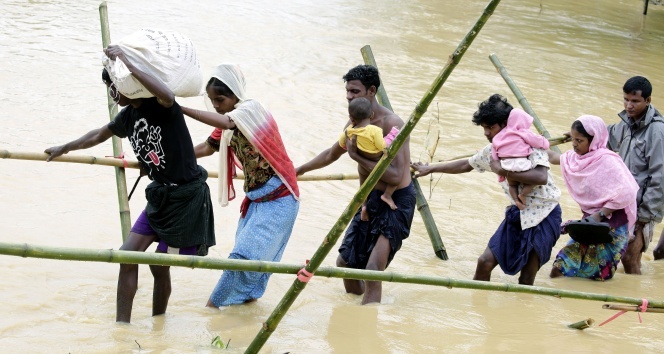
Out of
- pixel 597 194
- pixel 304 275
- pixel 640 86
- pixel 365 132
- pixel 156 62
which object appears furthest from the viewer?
pixel 640 86

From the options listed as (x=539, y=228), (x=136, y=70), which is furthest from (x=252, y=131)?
(x=539, y=228)

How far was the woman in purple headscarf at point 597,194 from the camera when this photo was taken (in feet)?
18.8

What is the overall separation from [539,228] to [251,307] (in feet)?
5.87

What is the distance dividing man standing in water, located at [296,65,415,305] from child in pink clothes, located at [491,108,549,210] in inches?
22.9

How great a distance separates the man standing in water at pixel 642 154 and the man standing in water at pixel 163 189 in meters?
3.01

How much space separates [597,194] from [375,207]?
161cm

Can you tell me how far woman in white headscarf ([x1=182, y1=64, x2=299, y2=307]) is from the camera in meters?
4.51

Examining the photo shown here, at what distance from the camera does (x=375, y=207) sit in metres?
5.09

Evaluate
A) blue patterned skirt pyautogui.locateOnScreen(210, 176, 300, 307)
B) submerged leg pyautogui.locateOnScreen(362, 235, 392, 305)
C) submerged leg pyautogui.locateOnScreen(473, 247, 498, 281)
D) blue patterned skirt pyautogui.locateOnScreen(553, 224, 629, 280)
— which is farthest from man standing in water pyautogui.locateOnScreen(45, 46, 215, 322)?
blue patterned skirt pyautogui.locateOnScreen(553, 224, 629, 280)

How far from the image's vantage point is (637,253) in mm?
6199

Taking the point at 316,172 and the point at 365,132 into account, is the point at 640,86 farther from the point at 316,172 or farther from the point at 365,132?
the point at 316,172

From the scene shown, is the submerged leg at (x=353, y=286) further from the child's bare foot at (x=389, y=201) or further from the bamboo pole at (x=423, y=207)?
the bamboo pole at (x=423, y=207)

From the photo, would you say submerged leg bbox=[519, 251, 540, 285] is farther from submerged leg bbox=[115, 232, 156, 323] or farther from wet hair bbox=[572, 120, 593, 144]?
submerged leg bbox=[115, 232, 156, 323]

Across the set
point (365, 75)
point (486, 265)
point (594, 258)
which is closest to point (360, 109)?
point (365, 75)
